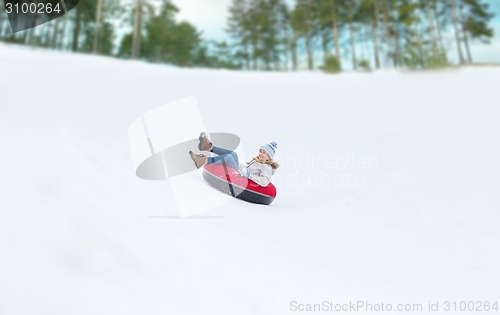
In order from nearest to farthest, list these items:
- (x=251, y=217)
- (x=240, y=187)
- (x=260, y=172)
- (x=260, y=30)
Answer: (x=251, y=217) → (x=240, y=187) → (x=260, y=172) → (x=260, y=30)

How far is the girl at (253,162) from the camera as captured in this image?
4.56m

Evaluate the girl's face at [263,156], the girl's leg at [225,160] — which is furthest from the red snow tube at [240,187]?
the girl's face at [263,156]

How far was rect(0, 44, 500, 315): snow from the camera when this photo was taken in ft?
5.87

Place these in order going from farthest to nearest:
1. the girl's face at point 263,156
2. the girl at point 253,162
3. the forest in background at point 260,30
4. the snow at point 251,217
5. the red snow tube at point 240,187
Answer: the forest in background at point 260,30
the girl's face at point 263,156
the girl at point 253,162
the red snow tube at point 240,187
the snow at point 251,217

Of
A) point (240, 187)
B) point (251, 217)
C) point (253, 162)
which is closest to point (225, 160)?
point (253, 162)

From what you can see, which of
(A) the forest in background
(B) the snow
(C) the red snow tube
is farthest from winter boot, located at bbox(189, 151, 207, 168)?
(A) the forest in background

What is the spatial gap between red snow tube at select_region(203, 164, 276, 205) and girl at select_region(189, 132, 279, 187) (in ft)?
0.29

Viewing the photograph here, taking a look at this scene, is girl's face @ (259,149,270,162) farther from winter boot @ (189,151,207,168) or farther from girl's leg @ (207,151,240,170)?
winter boot @ (189,151,207,168)

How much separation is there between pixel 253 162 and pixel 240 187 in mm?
482

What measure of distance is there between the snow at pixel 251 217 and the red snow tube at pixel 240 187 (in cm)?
27

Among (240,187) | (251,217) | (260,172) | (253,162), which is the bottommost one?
(251,217)

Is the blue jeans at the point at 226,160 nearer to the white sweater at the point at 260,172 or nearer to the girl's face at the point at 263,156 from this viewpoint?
the white sweater at the point at 260,172

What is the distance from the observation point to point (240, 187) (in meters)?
4.44

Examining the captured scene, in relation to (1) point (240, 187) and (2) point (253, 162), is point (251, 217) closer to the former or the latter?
(1) point (240, 187)
